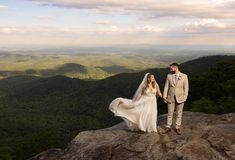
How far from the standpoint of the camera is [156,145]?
17094 mm

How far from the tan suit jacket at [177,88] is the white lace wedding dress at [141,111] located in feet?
3.01

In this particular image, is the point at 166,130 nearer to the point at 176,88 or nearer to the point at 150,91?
the point at 150,91

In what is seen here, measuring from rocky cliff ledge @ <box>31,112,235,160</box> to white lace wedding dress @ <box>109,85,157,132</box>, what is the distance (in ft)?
1.41

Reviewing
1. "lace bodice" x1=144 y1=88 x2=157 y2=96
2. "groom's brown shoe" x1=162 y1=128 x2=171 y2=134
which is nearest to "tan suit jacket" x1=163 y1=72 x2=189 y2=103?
"lace bodice" x1=144 y1=88 x2=157 y2=96

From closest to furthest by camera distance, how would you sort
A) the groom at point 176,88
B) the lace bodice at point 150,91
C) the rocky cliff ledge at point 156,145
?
the rocky cliff ledge at point 156,145, the groom at point 176,88, the lace bodice at point 150,91

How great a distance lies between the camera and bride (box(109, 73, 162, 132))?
1830 cm

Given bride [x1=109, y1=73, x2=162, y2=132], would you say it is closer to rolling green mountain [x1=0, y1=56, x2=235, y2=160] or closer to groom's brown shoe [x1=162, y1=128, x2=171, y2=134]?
groom's brown shoe [x1=162, y1=128, x2=171, y2=134]

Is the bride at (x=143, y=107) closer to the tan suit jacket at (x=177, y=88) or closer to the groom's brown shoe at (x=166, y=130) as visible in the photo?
the groom's brown shoe at (x=166, y=130)

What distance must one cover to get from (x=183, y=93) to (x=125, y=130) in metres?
3.79

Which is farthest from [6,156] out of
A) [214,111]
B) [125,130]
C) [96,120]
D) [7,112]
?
[7,112]

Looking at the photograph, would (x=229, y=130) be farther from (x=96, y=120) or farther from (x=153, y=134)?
(x=96, y=120)

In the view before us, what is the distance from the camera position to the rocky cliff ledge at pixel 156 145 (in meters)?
16.4

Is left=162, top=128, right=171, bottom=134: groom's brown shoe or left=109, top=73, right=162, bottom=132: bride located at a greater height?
left=109, top=73, right=162, bottom=132: bride

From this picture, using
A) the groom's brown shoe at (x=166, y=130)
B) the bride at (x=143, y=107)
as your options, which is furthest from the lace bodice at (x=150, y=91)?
the groom's brown shoe at (x=166, y=130)
